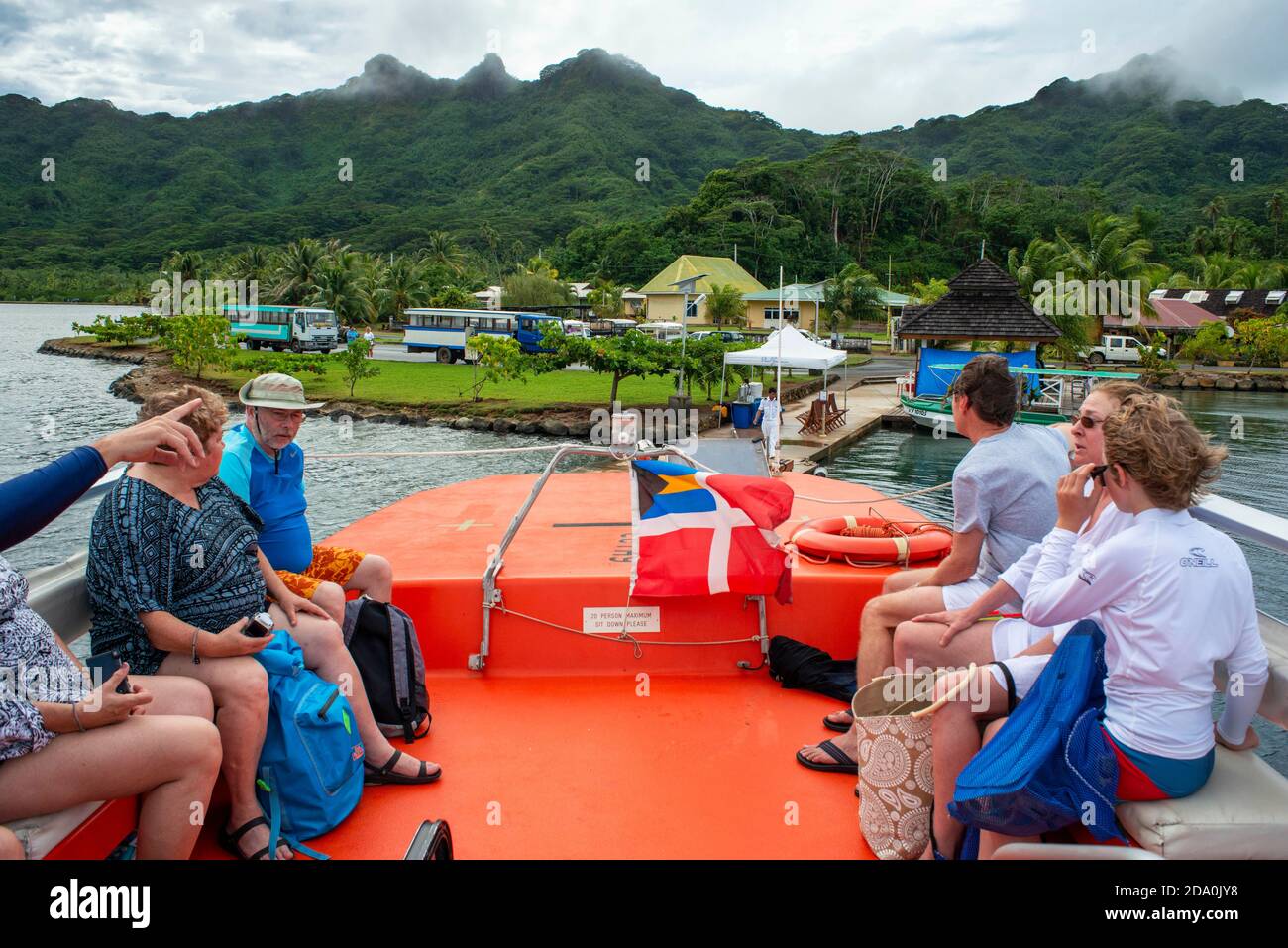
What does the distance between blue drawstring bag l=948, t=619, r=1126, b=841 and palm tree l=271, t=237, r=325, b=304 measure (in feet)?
181

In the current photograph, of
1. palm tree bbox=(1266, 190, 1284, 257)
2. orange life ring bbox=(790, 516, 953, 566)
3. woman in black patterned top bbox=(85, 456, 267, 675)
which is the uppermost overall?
palm tree bbox=(1266, 190, 1284, 257)

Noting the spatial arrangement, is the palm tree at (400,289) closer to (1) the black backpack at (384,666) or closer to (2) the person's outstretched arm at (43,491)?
(1) the black backpack at (384,666)

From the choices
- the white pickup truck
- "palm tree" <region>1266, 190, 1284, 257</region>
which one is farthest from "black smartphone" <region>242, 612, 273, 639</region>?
"palm tree" <region>1266, 190, 1284, 257</region>

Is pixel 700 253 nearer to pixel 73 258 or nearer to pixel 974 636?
pixel 974 636

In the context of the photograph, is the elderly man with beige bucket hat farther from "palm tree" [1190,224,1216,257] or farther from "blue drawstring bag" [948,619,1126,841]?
"palm tree" [1190,224,1216,257]

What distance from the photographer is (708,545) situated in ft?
11.7

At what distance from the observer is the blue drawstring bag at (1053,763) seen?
6.00 feet

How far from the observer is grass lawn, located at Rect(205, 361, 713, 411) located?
2931 cm

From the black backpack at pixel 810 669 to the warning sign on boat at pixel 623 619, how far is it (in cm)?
51

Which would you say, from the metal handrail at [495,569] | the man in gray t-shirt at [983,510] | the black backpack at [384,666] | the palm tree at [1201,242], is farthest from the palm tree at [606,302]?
the man in gray t-shirt at [983,510]

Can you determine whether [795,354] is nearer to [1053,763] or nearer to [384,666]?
[384,666]

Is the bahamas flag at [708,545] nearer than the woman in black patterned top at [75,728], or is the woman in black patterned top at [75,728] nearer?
the woman in black patterned top at [75,728]

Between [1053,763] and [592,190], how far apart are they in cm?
12338
